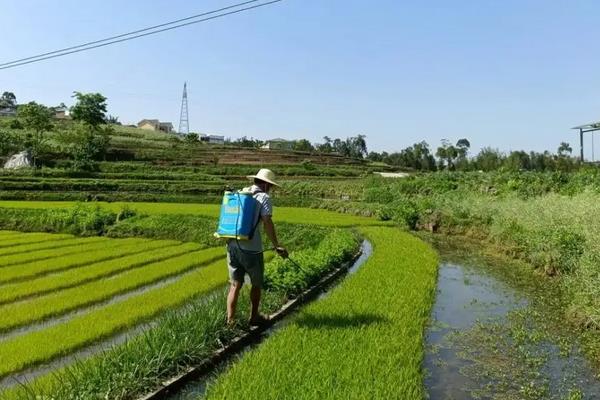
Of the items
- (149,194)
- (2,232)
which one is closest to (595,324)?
(2,232)

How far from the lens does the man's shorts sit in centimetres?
553

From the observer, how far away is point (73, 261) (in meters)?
11.3

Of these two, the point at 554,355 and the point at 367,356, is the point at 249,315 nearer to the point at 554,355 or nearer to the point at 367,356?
the point at 367,356

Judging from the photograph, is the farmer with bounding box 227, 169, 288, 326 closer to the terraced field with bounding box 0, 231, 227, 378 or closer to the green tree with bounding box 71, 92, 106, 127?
the terraced field with bounding box 0, 231, 227, 378

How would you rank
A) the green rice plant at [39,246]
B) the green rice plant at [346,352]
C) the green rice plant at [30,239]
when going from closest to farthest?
the green rice plant at [346,352] → the green rice plant at [39,246] → the green rice plant at [30,239]

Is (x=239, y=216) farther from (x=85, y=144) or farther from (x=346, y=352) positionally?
(x=85, y=144)

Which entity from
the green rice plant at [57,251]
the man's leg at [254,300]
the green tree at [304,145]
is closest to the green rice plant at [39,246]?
the green rice plant at [57,251]

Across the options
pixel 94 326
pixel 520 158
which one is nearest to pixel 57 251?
pixel 94 326

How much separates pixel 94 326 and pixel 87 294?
2.04 metres

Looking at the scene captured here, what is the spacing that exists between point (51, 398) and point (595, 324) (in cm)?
599

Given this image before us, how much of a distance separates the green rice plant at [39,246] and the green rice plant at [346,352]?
8.87 metres

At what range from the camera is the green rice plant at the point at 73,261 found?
9.95 metres

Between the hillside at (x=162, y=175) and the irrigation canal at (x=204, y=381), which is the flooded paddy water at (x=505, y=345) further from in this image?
the hillside at (x=162, y=175)

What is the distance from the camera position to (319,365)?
14.8ft
